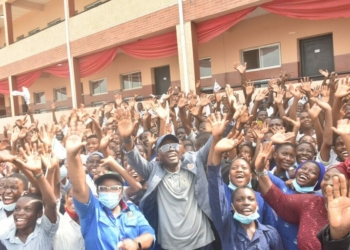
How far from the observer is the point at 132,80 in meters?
12.4

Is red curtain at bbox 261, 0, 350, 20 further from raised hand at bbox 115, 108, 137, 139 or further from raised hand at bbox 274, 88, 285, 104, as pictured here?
raised hand at bbox 115, 108, 137, 139

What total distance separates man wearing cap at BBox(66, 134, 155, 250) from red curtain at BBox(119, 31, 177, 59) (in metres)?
6.95

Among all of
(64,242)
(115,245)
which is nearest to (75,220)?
(64,242)

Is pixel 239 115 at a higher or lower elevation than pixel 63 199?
higher

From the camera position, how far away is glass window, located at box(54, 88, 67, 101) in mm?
15296

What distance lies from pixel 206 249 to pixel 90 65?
918 cm

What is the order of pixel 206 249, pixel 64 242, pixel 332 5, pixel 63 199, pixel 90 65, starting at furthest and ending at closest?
pixel 90 65 < pixel 332 5 < pixel 63 199 < pixel 206 249 < pixel 64 242

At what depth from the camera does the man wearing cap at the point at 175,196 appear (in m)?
2.80

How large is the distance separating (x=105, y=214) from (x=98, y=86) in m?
11.7

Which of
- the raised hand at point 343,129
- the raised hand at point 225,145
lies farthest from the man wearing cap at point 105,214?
the raised hand at point 343,129

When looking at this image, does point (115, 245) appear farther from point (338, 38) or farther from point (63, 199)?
point (338, 38)

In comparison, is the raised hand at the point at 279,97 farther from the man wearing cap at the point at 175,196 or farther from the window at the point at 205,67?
the window at the point at 205,67

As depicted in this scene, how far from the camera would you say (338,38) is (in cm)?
766

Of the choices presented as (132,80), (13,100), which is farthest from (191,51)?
(13,100)
